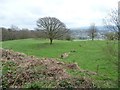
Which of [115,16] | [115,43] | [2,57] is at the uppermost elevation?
[115,16]

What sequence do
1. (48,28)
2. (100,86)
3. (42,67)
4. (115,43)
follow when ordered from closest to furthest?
(115,43), (100,86), (42,67), (48,28)

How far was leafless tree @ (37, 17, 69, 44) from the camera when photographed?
45.1 m

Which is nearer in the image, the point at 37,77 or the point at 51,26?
the point at 37,77

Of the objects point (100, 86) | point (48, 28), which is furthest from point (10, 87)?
point (48, 28)

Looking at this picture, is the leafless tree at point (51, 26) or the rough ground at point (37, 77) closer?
the rough ground at point (37, 77)

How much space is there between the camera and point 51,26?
4509 centimetres

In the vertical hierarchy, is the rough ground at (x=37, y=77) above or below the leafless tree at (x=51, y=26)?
below

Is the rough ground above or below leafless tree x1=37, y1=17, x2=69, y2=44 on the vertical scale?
below

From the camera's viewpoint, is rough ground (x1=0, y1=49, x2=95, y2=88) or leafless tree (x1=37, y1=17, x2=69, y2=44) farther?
leafless tree (x1=37, y1=17, x2=69, y2=44)

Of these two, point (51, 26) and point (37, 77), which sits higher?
point (51, 26)

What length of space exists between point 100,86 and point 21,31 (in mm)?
52169

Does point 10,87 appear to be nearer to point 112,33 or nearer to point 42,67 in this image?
point 42,67

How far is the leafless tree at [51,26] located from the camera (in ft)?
148

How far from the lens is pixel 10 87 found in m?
12.7
